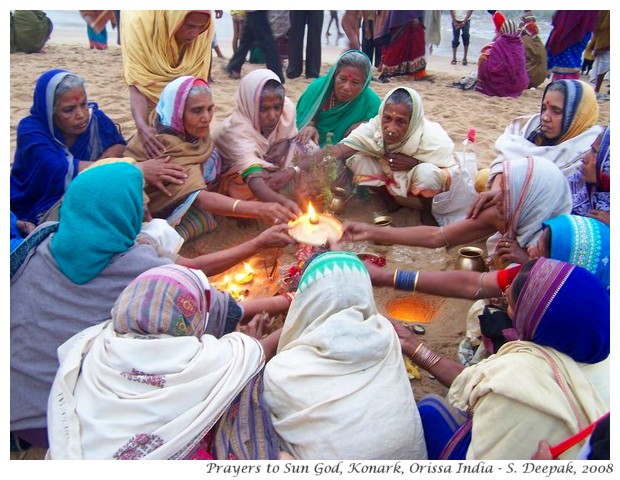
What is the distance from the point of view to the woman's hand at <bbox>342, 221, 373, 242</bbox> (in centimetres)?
350

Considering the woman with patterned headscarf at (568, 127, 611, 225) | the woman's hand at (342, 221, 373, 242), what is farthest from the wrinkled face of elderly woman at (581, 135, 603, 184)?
the woman's hand at (342, 221, 373, 242)

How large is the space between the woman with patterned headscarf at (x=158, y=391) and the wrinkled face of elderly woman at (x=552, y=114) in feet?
10.5

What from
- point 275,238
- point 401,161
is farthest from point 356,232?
point 401,161

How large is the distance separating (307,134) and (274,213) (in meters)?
1.51

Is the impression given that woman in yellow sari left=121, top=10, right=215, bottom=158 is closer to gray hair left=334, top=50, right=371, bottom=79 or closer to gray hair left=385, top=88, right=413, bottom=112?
gray hair left=334, top=50, right=371, bottom=79

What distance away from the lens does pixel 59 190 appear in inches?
151

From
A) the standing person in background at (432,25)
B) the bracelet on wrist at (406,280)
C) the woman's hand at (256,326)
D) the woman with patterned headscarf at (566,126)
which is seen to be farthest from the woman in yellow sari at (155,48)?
the standing person in background at (432,25)

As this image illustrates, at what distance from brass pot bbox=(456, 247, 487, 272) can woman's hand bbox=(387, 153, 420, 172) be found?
3.93 feet

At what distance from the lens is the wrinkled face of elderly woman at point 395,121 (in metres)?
4.38

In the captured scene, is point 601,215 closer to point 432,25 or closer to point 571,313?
point 571,313

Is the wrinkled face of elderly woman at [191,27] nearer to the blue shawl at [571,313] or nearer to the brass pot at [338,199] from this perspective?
the brass pot at [338,199]

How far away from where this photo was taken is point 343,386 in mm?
1984

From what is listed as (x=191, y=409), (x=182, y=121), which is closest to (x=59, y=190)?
(x=182, y=121)

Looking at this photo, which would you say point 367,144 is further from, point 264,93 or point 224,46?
point 224,46
